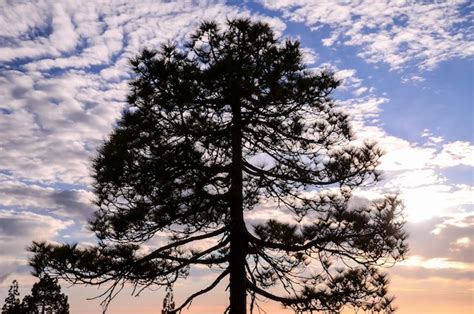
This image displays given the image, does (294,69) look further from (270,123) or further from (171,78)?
(171,78)

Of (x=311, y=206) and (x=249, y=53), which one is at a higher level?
(x=249, y=53)

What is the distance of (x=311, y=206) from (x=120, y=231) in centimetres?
464

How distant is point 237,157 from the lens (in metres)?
10.9

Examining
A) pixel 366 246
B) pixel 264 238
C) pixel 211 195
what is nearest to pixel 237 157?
pixel 211 195

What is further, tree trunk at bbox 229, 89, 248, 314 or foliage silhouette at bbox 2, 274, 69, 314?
foliage silhouette at bbox 2, 274, 69, 314

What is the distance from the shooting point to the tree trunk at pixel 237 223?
413 inches

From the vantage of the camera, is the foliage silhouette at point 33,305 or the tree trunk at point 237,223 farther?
the foliage silhouette at point 33,305

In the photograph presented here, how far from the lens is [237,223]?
10719 millimetres

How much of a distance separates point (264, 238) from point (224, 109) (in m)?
3.05

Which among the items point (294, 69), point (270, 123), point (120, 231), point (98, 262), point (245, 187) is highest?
point (294, 69)

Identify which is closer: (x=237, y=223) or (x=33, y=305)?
(x=237, y=223)

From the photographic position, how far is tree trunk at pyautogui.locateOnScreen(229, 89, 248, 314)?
10.5 meters

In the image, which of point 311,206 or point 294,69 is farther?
point 311,206

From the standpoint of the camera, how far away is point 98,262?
10.6 metres
